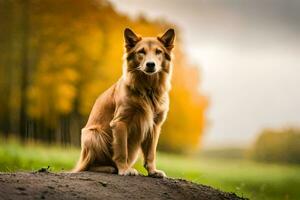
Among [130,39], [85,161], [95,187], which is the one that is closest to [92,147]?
[85,161]

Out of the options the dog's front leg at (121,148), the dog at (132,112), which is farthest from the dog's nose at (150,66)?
the dog's front leg at (121,148)

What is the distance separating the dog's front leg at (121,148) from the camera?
756 cm

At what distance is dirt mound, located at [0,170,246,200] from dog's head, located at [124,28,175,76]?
3.98 ft

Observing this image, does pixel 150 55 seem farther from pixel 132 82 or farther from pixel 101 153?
pixel 101 153

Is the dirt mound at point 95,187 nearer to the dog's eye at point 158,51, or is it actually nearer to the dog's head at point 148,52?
the dog's head at point 148,52

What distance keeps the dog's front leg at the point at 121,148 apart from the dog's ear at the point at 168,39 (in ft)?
3.33

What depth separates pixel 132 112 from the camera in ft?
25.0

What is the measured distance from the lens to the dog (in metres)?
7.58

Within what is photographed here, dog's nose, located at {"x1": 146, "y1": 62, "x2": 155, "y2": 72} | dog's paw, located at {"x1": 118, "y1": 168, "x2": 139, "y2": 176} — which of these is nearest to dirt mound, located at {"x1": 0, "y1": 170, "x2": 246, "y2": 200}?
dog's paw, located at {"x1": 118, "y1": 168, "x2": 139, "y2": 176}

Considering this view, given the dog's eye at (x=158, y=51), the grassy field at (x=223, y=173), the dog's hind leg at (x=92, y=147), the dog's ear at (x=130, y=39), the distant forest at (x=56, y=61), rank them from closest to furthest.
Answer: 1. the dog's eye at (x=158, y=51)
2. the dog's ear at (x=130, y=39)
3. the dog's hind leg at (x=92, y=147)
4. the grassy field at (x=223, y=173)
5. the distant forest at (x=56, y=61)

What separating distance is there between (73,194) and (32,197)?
0.41 m

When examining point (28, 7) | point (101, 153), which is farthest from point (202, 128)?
point (101, 153)

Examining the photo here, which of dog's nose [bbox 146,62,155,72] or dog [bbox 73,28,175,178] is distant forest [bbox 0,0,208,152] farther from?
dog's nose [bbox 146,62,155,72]

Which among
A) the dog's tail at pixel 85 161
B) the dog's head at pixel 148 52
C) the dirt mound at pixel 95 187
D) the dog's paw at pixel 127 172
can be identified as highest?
the dog's head at pixel 148 52
